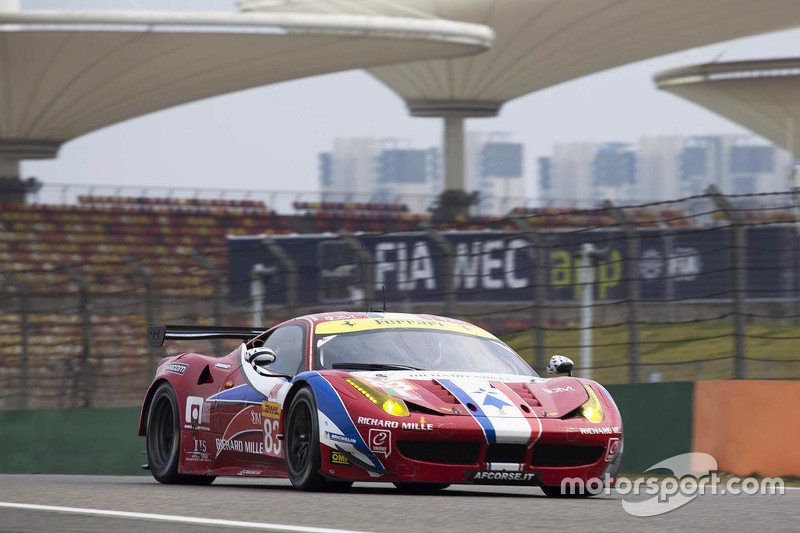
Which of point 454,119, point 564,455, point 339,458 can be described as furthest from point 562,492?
point 454,119

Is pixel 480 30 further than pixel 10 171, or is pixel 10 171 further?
pixel 10 171

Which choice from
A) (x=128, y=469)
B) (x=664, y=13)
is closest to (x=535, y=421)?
(x=128, y=469)

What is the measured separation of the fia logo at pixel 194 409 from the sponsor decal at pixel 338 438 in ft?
6.47

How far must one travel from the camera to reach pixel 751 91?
58.2 meters

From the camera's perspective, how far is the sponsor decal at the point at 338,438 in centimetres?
711

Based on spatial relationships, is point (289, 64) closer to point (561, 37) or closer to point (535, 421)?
point (561, 37)

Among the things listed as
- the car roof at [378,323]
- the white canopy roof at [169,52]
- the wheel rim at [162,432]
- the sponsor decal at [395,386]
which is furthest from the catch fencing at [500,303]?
the white canopy roof at [169,52]

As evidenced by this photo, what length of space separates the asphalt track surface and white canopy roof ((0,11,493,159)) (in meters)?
31.2

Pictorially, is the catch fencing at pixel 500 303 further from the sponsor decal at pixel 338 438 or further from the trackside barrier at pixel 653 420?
the sponsor decal at pixel 338 438

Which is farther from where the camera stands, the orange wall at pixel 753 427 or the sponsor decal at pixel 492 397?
the orange wall at pixel 753 427

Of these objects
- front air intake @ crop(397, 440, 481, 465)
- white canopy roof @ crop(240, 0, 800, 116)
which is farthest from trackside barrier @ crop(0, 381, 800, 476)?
white canopy roof @ crop(240, 0, 800, 116)

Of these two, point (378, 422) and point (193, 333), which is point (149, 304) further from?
point (378, 422)

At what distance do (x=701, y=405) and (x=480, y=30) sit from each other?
31.3 meters

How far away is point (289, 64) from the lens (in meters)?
42.6
